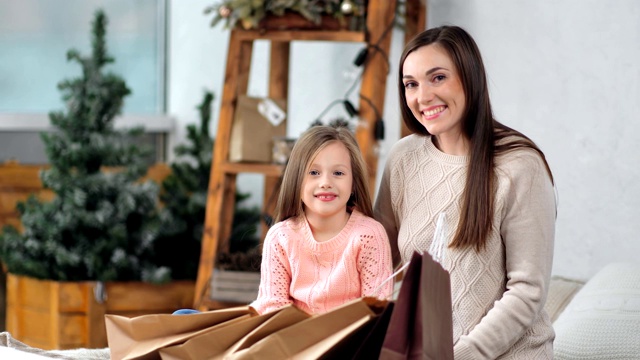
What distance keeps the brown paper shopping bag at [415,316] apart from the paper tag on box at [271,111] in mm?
2257

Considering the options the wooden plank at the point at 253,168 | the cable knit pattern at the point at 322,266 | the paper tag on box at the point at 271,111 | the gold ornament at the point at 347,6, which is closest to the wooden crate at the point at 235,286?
the wooden plank at the point at 253,168

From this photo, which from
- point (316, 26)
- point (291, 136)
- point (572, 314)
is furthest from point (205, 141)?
point (572, 314)

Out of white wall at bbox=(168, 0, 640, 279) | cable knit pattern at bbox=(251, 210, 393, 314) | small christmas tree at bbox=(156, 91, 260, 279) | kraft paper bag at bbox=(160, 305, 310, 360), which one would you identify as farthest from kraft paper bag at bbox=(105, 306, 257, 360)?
small christmas tree at bbox=(156, 91, 260, 279)

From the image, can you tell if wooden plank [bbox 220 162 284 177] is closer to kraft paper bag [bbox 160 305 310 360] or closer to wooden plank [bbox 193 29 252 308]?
wooden plank [bbox 193 29 252 308]

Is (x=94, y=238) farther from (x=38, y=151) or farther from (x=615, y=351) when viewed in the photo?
(x=615, y=351)

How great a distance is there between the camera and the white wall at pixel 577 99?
256 cm

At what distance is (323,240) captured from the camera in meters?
1.79

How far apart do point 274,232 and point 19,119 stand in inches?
110

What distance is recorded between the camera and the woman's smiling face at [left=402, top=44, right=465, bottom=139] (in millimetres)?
1701

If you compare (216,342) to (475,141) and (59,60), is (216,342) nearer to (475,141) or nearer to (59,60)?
(475,141)

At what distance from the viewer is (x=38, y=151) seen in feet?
14.2

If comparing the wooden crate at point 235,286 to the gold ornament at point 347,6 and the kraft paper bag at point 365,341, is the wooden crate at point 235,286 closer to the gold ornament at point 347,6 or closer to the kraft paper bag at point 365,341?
the gold ornament at point 347,6

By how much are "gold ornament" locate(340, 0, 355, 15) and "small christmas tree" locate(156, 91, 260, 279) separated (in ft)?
3.57

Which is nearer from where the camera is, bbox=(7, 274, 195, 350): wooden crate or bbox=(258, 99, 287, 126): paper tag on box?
bbox=(258, 99, 287, 126): paper tag on box
